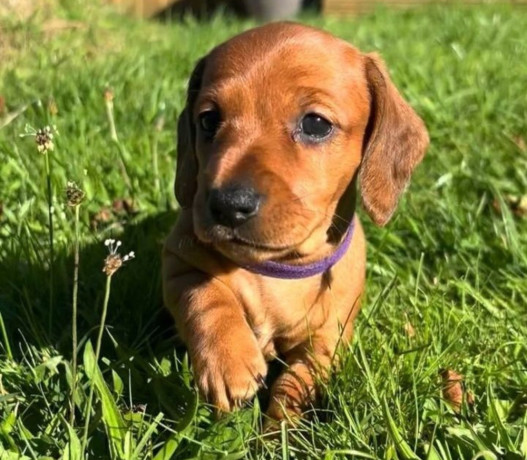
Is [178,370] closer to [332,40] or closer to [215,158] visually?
[215,158]

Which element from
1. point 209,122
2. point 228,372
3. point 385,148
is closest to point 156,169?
point 209,122

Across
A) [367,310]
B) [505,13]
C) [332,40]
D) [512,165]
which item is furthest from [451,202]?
[505,13]

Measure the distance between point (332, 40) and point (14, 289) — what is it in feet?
4.18

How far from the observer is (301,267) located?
2654 mm

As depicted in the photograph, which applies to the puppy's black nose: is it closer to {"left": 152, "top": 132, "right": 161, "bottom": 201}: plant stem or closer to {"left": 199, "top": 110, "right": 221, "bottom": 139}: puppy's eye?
{"left": 199, "top": 110, "right": 221, "bottom": 139}: puppy's eye

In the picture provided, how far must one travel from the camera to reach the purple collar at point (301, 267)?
2.57 m

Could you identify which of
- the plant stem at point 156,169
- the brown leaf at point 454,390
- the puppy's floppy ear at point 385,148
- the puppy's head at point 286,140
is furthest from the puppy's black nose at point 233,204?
the plant stem at point 156,169

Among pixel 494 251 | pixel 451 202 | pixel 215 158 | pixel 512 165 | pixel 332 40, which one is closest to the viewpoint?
pixel 215 158

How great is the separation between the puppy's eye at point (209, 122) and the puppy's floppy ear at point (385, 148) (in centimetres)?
48

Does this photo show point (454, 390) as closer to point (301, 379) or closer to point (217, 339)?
point (301, 379)

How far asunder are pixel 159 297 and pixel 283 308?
0.46m

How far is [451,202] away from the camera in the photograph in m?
3.57

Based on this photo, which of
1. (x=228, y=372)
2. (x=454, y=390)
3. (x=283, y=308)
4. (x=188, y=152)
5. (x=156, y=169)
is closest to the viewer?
(x=228, y=372)

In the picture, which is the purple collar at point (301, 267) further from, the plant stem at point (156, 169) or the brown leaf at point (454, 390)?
the plant stem at point (156, 169)
